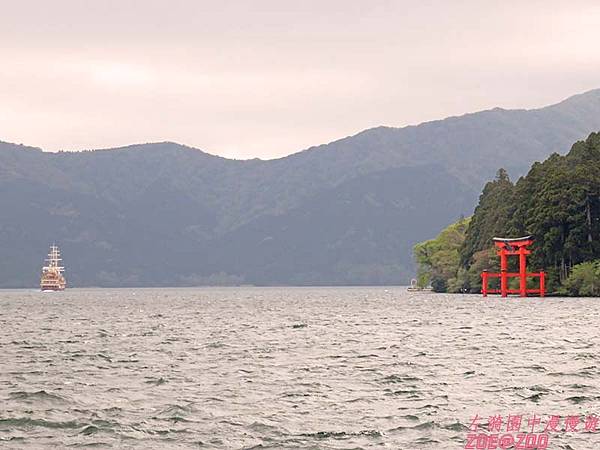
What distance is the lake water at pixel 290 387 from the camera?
29750mm

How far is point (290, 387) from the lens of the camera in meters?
38.8

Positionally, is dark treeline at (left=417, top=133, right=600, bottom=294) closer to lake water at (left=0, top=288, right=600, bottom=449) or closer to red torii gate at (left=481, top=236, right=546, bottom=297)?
red torii gate at (left=481, top=236, right=546, bottom=297)

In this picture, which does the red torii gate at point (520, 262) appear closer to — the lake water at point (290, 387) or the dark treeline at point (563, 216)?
the dark treeline at point (563, 216)

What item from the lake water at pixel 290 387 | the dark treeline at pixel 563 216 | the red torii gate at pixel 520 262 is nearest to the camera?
the lake water at pixel 290 387

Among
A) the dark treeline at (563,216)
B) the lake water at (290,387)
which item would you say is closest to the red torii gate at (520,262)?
the dark treeline at (563,216)

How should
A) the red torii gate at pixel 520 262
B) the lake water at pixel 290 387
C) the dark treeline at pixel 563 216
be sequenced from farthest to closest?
the red torii gate at pixel 520 262 < the dark treeline at pixel 563 216 < the lake water at pixel 290 387

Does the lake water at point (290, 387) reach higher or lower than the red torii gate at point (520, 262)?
lower

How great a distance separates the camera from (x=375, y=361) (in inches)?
Result: 1900

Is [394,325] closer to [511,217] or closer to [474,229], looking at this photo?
[511,217]

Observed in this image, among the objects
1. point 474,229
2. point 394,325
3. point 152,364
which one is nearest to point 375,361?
point 152,364

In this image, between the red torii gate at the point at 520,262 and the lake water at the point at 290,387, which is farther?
the red torii gate at the point at 520,262

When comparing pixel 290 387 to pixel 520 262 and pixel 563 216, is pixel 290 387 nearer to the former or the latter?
pixel 563 216

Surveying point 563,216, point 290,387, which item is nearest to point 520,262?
point 563,216

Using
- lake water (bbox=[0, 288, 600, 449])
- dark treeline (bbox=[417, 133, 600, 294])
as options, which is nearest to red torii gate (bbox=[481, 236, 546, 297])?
dark treeline (bbox=[417, 133, 600, 294])
